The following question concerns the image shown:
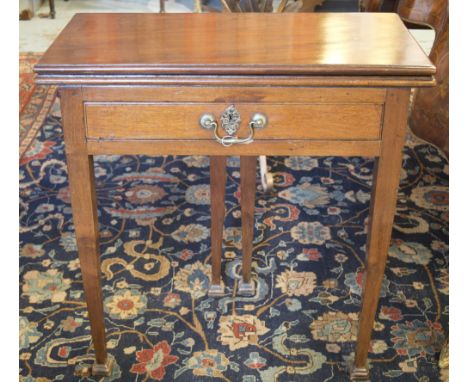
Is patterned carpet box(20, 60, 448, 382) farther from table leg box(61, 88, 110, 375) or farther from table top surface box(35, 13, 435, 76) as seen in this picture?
table top surface box(35, 13, 435, 76)

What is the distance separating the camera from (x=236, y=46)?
1.58 m

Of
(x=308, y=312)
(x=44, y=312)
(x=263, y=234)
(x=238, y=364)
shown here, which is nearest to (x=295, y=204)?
(x=263, y=234)

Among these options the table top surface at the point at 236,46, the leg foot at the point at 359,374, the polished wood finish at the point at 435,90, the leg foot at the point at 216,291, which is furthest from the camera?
the polished wood finish at the point at 435,90

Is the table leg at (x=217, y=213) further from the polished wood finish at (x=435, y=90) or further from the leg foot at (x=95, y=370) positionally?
the polished wood finish at (x=435, y=90)

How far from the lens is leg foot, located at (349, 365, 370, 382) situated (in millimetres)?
1925

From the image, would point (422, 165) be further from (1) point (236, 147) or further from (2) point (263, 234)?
(1) point (236, 147)

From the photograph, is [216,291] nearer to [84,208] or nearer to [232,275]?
[232,275]

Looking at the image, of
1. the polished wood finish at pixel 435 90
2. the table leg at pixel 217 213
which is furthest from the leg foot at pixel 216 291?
the polished wood finish at pixel 435 90

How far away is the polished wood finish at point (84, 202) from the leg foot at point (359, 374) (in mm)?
729

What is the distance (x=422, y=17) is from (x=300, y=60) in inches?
64.5

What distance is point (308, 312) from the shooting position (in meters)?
2.20

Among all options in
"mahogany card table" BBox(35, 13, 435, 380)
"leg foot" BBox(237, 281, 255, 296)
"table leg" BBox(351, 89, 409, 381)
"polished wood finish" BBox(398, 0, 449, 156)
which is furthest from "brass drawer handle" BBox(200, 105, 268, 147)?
"polished wood finish" BBox(398, 0, 449, 156)

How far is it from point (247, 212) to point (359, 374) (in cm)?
60

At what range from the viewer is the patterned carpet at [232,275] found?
2014 mm
